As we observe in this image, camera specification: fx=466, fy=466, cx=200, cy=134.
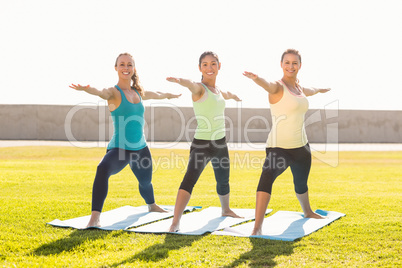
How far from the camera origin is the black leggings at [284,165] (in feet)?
17.0

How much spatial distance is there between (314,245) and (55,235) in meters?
2.81

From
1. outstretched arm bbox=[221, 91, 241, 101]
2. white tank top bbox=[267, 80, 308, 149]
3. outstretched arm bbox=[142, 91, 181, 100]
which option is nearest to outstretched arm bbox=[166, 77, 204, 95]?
outstretched arm bbox=[221, 91, 241, 101]

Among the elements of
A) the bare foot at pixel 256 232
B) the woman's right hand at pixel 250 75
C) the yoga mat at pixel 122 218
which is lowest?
the yoga mat at pixel 122 218

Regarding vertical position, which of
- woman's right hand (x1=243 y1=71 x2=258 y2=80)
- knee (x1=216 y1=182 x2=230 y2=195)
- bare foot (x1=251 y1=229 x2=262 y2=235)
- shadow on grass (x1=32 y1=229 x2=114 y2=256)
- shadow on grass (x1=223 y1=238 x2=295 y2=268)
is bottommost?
shadow on grass (x1=32 y1=229 x2=114 y2=256)

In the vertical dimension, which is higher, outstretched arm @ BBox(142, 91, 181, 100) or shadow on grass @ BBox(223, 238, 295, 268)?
outstretched arm @ BBox(142, 91, 181, 100)

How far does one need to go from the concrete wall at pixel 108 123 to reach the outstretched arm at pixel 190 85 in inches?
758

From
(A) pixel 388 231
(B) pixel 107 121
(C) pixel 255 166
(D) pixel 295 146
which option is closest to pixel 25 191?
(D) pixel 295 146

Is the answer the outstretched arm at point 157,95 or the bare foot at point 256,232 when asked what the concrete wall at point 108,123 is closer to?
the outstretched arm at point 157,95

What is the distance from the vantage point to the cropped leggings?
18.3 ft

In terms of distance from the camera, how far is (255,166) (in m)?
14.6

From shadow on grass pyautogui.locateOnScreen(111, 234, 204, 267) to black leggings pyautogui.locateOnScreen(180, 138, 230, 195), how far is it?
2.00ft

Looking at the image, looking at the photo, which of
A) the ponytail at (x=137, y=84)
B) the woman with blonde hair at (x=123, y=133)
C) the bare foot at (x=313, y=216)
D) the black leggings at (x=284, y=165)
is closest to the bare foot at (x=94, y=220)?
the woman with blonde hair at (x=123, y=133)

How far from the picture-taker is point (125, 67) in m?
5.96

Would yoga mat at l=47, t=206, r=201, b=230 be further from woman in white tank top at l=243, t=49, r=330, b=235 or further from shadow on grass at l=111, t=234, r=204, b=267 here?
woman in white tank top at l=243, t=49, r=330, b=235
